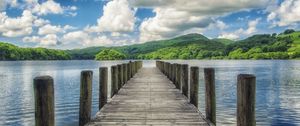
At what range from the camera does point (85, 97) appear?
1027 centimetres

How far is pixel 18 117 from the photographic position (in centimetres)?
2445

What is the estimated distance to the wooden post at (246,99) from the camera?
22.7 feet

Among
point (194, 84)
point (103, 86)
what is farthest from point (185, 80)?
point (103, 86)

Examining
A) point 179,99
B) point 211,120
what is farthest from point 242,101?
point 179,99

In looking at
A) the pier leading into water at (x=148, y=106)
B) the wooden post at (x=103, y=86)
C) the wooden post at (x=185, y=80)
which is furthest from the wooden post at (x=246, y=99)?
the wooden post at (x=185, y=80)

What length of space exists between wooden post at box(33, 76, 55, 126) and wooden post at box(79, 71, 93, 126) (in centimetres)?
296

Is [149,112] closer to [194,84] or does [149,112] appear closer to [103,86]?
[194,84]

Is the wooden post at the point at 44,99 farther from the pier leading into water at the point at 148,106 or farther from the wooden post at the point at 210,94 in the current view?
the wooden post at the point at 210,94

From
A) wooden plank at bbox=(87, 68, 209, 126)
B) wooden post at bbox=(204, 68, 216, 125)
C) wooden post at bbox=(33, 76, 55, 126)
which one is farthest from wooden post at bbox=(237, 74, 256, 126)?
wooden post at bbox=(33, 76, 55, 126)

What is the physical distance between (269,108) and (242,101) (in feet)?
74.8

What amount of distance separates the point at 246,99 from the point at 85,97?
505 cm

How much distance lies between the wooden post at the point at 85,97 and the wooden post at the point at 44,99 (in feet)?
9.71

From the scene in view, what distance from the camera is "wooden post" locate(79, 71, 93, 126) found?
998 centimetres

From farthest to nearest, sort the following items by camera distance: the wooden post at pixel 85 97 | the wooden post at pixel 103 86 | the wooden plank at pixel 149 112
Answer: the wooden post at pixel 103 86
the wooden post at pixel 85 97
the wooden plank at pixel 149 112
